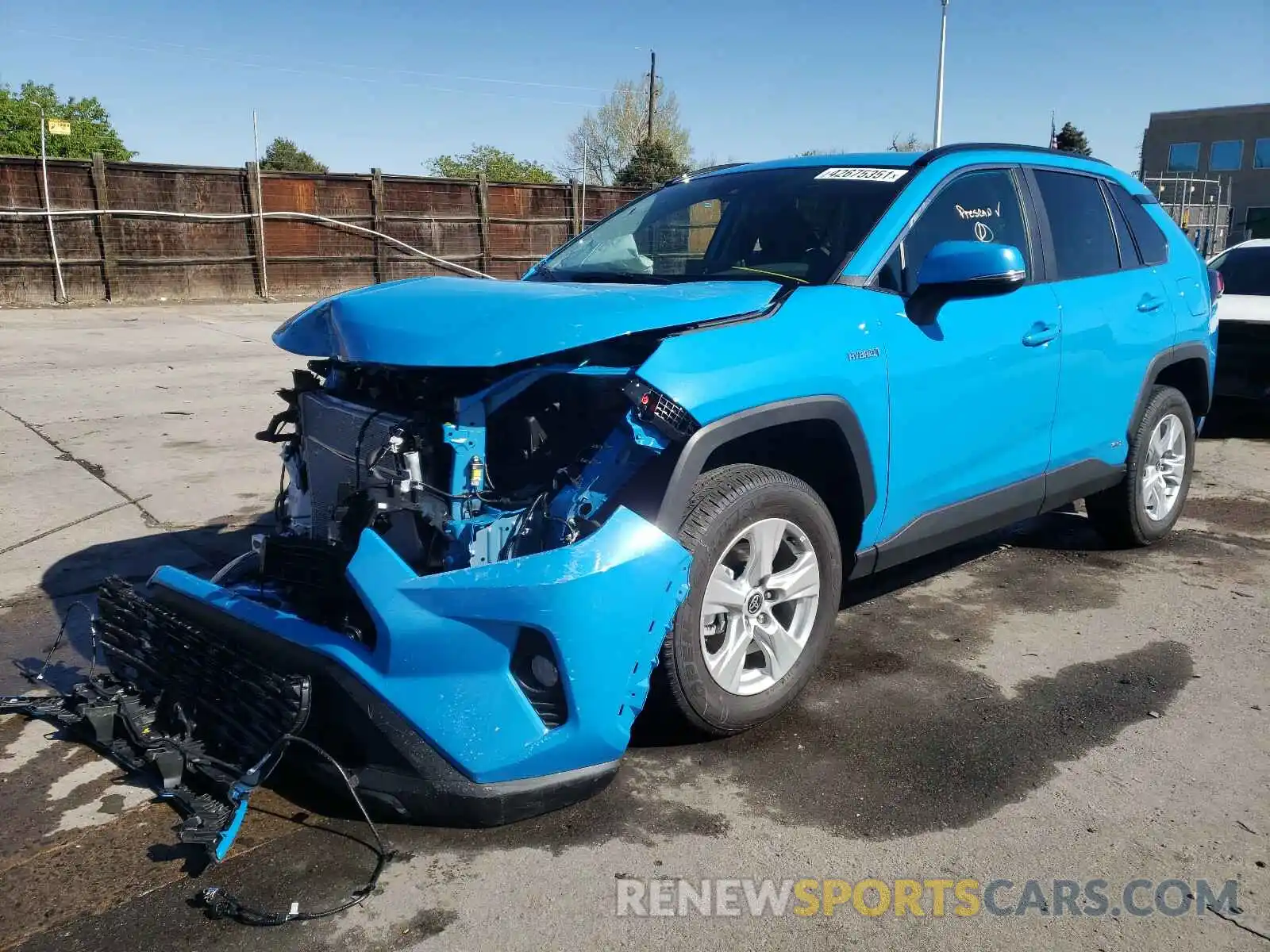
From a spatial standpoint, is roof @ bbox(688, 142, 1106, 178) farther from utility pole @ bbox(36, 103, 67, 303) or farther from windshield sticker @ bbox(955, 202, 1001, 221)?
utility pole @ bbox(36, 103, 67, 303)

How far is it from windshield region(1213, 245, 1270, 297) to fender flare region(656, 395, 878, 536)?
24.0 feet

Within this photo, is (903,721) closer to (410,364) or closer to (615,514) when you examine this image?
(615,514)

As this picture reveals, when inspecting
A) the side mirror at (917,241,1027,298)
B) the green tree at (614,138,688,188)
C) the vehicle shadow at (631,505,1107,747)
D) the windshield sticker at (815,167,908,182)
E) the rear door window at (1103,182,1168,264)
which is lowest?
the vehicle shadow at (631,505,1107,747)

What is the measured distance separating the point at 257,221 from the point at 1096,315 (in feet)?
62.9

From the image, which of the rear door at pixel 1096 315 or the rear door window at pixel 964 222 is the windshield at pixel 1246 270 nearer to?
the rear door at pixel 1096 315

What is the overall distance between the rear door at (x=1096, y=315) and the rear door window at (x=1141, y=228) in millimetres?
62

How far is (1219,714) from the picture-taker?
3.59 meters

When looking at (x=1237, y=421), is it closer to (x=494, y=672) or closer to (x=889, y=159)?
(x=889, y=159)

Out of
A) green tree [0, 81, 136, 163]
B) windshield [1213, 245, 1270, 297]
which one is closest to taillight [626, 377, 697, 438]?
→ windshield [1213, 245, 1270, 297]

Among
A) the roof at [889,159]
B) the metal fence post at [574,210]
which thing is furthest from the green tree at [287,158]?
the roof at [889,159]

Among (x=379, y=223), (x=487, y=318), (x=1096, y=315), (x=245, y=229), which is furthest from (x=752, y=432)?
(x=379, y=223)

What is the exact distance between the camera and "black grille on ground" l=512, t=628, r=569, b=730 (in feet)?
8.75

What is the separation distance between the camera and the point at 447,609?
260 cm

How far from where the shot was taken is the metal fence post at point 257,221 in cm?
2008
